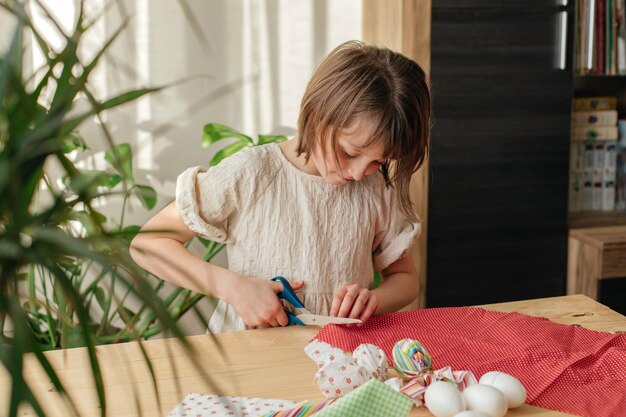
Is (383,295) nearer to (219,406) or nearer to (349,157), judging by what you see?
(349,157)

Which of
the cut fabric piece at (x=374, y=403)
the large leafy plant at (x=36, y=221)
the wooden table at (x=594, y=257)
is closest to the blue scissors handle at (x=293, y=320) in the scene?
the cut fabric piece at (x=374, y=403)

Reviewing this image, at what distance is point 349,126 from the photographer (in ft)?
5.22

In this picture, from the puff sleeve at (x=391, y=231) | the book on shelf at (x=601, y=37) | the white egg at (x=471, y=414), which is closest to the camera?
the white egg at (x=471, y=414)

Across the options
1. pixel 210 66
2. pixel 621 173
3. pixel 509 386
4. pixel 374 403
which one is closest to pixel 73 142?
pixel 374 403

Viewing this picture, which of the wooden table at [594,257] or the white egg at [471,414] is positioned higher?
the white egg at [471,414]

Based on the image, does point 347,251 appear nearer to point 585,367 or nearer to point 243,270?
point 243,270

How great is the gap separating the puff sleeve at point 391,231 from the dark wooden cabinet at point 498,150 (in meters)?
1.14

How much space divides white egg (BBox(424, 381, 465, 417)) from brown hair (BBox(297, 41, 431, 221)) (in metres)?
0.61

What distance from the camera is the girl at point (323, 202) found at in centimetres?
159

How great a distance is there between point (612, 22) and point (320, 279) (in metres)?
2.05

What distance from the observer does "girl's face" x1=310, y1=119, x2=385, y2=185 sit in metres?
1.58

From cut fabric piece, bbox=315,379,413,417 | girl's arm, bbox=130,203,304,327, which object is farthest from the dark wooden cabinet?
cut fabric piece, bbox=315,379,413,417

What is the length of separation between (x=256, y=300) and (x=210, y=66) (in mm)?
1776

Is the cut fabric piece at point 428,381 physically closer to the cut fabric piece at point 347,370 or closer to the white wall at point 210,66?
the cut fabric piece at point 347,370
